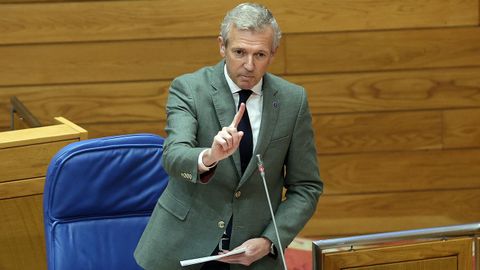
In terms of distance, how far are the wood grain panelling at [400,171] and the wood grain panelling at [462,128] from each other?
0.03 meters

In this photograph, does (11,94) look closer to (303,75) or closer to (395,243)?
(303,75)

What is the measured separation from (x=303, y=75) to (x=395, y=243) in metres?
1.81

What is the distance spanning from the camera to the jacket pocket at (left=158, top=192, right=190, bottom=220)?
1.65 meters

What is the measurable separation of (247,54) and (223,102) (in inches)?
4.1

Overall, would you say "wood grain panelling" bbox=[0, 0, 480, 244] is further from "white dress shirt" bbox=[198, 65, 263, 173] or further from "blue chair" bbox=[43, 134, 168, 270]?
"white dress shirt" bbox=[198, 65, 263, 173]

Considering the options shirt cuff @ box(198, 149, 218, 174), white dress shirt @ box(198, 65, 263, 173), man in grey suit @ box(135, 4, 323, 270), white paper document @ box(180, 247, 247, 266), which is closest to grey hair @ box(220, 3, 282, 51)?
man in grey suit @ box(135, 4, 323, 270)

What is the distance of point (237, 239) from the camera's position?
1653mm

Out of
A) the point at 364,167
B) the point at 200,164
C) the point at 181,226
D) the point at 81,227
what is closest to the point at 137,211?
the point at 81,227

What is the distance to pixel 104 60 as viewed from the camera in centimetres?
341

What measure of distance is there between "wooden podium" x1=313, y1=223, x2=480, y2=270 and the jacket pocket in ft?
0.82

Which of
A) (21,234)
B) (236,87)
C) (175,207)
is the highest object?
(236,87)

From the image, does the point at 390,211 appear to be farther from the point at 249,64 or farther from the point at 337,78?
the point at 249,64

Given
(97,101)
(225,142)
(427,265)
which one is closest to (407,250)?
(427,265)

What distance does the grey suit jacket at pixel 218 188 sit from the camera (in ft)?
5.38
